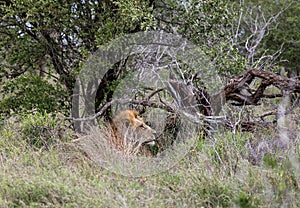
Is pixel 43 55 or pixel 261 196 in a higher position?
pixel 43 55

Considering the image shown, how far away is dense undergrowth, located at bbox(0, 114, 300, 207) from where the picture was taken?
145 inches

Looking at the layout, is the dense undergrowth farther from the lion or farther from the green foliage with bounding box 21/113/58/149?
the lion

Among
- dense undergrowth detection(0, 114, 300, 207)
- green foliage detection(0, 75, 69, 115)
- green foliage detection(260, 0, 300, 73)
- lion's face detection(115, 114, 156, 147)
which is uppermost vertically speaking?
green foliage detection(260, 0, 300, 73)

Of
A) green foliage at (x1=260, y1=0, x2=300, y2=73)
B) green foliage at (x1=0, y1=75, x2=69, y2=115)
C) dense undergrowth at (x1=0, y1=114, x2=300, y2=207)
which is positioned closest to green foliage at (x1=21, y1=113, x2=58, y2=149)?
dense undergrowth at (x1=0, y1=114, x2=300, y2=207)

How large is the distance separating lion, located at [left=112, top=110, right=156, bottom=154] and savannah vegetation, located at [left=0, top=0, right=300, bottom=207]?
254mm

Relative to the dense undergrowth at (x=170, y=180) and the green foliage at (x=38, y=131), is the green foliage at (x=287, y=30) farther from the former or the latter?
the green foliage at (x=38, y=131)

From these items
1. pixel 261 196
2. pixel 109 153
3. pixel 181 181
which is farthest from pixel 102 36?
pixel 261 196

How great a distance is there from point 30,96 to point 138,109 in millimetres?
1855

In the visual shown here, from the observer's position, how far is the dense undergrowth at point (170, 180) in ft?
12.1

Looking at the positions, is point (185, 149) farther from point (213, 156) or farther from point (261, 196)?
point (261, 196)

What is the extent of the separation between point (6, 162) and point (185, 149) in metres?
2.33

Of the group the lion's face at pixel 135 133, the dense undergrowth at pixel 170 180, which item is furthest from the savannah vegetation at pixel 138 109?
the lion's face at pixel 135 133

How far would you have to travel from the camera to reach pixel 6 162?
→ 4.85 metres

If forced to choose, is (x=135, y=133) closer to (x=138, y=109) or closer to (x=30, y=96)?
(x=138, y=109)
